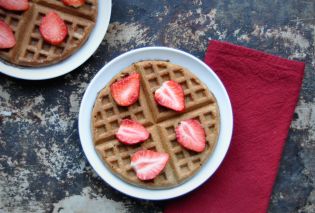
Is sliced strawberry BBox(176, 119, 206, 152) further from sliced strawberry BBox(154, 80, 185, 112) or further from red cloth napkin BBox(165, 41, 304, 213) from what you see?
red cloth napkin BBox(165, 41, 304, 213)

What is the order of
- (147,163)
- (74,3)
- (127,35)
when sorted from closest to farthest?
(147,163), (74,3), (127,35)

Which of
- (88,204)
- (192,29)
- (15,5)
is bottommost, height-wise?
(88,204)

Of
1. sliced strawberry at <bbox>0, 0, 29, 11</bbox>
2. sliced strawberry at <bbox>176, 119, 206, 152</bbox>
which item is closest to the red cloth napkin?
sliced strawberry at <bbox>176, 119, 206, 152</bbox>

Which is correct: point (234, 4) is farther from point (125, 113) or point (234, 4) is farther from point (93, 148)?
point (93, 148)

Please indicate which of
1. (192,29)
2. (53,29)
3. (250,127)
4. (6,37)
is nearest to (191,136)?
(250,127)

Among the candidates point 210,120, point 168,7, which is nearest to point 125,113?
point 210,120

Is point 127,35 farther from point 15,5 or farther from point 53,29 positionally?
point 15,5
